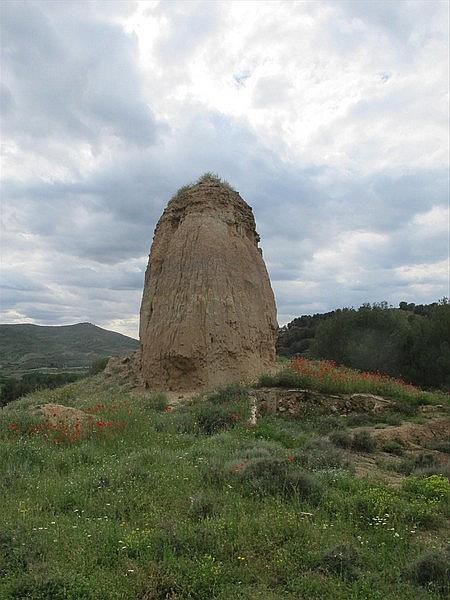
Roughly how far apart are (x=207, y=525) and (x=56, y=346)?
104829 millimetres

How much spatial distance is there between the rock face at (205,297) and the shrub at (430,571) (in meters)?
10.3

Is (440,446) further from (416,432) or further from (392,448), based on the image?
(392,448)

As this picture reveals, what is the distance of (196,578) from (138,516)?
155 cm

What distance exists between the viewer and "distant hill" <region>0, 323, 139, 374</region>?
8064 centimetres

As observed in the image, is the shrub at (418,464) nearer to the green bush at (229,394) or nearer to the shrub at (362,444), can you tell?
the shrub at (362,444)

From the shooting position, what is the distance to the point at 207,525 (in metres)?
5.18

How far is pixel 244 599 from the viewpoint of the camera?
156 inches

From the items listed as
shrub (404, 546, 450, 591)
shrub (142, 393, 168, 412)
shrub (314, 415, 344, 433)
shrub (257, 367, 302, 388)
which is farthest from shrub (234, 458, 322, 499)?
shrub (257, 367, 302, 388)

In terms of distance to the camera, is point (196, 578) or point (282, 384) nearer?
point (196, 578)

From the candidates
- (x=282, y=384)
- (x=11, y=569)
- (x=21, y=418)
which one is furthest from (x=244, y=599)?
(x=282, y=384)

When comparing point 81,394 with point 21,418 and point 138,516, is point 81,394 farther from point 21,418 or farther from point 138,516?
point 138,516

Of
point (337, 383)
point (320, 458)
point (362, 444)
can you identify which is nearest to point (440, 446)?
point (362, 444)

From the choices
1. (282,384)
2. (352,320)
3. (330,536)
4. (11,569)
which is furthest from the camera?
(352,320)

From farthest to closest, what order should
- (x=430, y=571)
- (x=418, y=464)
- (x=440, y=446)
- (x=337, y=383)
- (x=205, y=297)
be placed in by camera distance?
1. (x=205, y=297)
2. (x=337, y=383)
3. (x=440, y=446)
4. (x=418, y=464)
5. (x=430, y=571)
